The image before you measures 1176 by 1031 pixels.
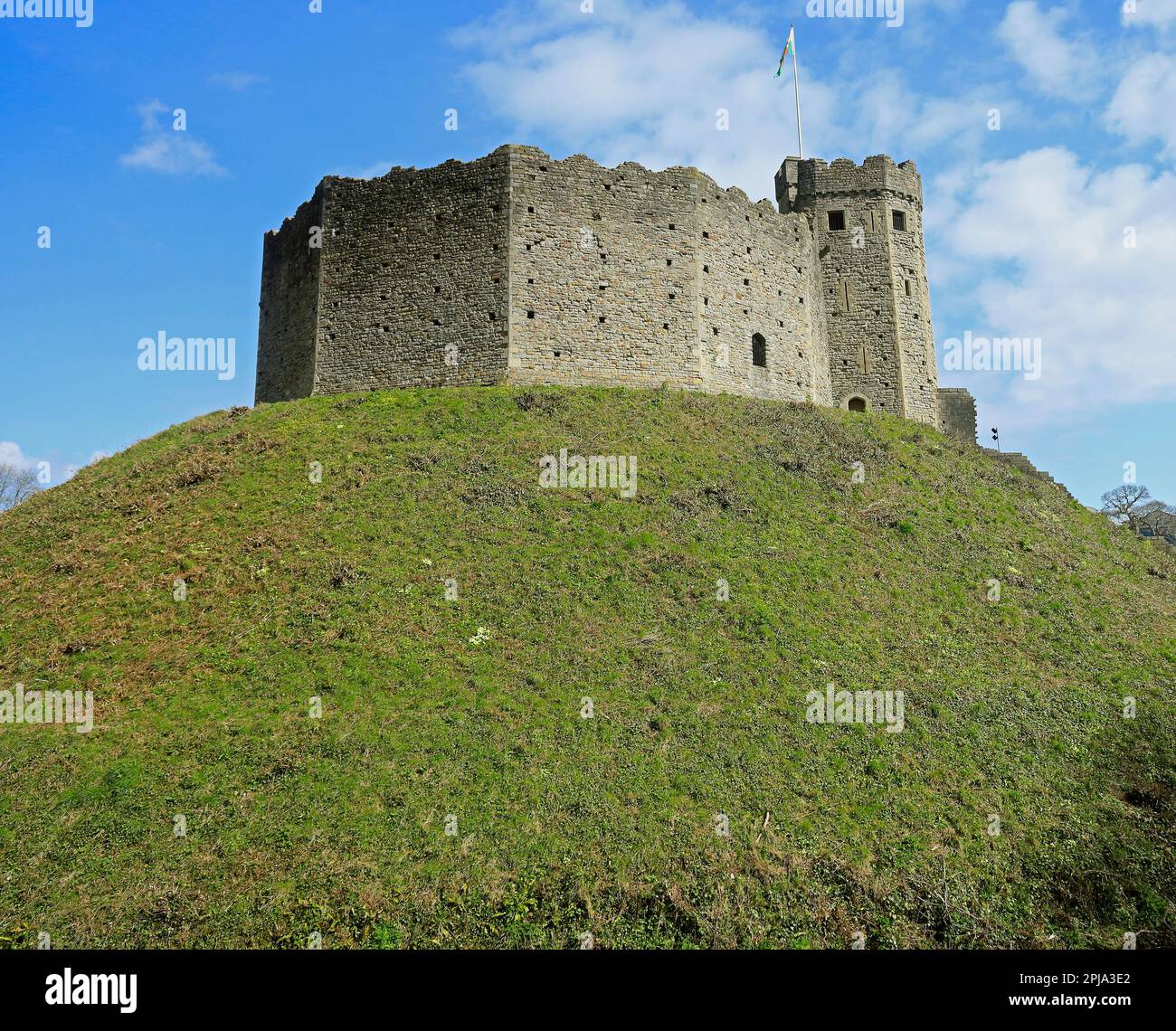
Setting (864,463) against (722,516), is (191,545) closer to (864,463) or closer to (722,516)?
(722,516)

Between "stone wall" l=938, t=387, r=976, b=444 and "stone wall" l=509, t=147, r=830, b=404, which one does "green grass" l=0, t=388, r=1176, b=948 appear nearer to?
"stone wall" l=509, t=147, r=830, b=404

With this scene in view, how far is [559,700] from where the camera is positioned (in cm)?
1420

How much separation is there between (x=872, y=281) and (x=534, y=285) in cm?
1482

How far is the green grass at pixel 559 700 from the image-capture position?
1076 cm

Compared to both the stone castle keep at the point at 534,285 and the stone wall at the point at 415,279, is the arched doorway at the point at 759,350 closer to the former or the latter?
the stone castle keep at the point at 534,285

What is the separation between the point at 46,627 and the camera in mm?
15867

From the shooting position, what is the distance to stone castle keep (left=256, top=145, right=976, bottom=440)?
26.8m

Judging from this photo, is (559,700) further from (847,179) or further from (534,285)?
(847,179)

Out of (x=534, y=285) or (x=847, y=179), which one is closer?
(x=534, y=285)

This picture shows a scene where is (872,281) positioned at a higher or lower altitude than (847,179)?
lower

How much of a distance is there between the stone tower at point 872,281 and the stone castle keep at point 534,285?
2.34 metres

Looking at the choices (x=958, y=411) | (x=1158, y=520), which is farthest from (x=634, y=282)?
(x=1158, y=520)

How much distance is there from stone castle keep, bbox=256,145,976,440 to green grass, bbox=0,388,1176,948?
3695 millimetres
